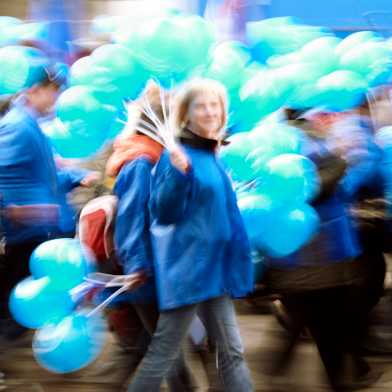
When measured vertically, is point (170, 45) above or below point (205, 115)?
above

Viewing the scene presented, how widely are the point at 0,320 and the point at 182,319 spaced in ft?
4.47

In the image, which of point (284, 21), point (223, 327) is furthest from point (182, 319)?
point (284, 21)

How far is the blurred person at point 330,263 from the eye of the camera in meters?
4.35

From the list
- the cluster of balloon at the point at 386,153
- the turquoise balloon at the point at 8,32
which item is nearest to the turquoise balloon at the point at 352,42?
the cluster of balloon at the point at 386,153

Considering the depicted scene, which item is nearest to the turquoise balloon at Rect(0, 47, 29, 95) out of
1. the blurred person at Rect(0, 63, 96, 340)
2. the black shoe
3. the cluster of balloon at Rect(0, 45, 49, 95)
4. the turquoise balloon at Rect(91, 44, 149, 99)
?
the cluster of balloon at Rect(0, 45, 49, 95)

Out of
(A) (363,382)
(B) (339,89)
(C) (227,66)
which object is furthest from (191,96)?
(A) (363,382)

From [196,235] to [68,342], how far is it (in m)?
0.69

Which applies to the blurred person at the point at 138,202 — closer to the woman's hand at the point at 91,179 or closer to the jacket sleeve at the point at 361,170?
the woman's hand at the point at 91,179

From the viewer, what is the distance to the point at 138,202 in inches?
160

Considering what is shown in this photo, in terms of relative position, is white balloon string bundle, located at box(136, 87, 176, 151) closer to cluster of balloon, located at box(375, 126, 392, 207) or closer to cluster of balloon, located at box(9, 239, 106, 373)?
cluster of balloon, located at box(9, 239, 106, 373)

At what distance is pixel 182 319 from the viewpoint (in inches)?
157

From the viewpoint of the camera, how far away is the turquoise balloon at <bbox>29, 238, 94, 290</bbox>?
13.6 feet

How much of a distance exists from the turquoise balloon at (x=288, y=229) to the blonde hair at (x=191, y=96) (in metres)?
0.43

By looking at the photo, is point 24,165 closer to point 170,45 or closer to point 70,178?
point 70,178
